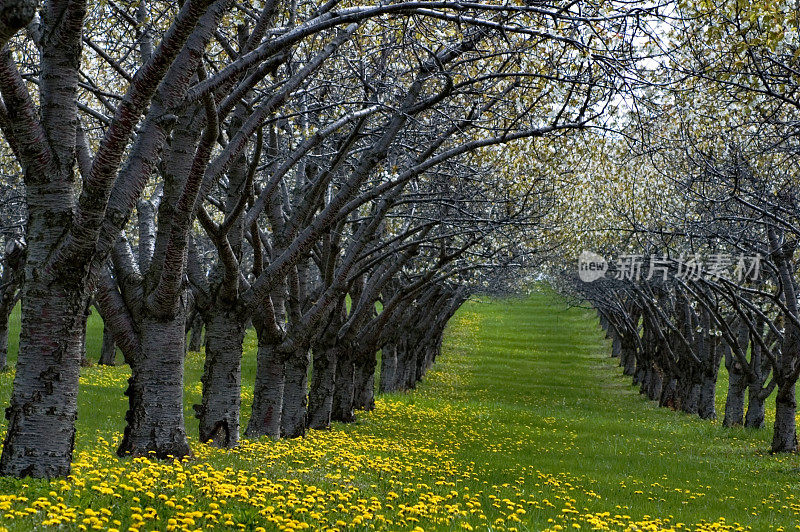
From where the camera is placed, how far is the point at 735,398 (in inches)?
1160

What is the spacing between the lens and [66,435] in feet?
24.7

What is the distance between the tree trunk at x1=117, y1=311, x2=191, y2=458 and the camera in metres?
10.2

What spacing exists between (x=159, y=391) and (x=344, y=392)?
44.6ft

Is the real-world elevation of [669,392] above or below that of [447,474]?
below

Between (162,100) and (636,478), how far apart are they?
12.0 m

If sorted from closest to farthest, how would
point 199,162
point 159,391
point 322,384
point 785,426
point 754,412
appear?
point 199,162
point 159,391
point 322,384
point 785,426
point 754,412

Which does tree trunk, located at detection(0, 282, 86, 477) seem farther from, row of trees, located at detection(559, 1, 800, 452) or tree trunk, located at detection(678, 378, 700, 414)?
tree trunk, located at detection(678, 378, 700, 414)

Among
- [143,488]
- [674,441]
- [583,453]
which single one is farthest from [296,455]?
[674,441]

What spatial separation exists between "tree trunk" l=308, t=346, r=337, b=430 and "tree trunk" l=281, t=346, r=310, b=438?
8.88 ft

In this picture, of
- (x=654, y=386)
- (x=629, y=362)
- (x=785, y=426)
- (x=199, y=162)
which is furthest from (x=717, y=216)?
(x=629, y=362)

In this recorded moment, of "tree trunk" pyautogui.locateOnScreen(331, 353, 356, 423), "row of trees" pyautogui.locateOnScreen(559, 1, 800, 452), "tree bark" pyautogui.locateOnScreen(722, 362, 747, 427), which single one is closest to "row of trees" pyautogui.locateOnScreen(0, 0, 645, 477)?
"row of trees" pyautogui.locateOnScreen(559, 1, 800, 452)

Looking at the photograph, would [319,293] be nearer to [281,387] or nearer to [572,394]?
[281,387]

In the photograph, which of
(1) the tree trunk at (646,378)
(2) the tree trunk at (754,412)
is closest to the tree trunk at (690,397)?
(1) the tree trunk at (646,378)

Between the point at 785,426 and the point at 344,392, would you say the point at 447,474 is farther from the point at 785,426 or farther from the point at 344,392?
the point at 785,426
